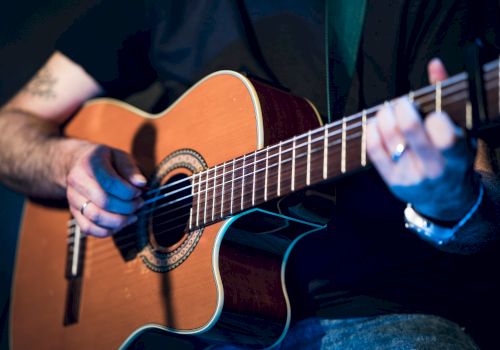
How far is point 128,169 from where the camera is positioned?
1440 mm

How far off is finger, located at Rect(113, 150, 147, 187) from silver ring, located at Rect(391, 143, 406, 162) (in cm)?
A: 78

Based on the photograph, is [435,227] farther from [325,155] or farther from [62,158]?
[62,158]

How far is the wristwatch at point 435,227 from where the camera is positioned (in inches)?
35.0

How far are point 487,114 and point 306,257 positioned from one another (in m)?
0.72

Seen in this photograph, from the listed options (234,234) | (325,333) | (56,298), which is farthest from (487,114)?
(56,298)

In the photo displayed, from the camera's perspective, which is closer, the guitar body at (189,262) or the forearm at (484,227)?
the forearm at (484,227)

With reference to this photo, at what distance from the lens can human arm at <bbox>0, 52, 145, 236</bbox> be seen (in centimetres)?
138

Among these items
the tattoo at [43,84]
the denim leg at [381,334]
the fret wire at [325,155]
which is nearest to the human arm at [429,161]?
the fret wire at [325,155]

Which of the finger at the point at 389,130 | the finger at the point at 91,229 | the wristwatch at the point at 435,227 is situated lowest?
the finger at the point at 91,229

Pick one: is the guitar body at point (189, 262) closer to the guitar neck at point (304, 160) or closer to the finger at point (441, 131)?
the guitar neck at point (304, 160)

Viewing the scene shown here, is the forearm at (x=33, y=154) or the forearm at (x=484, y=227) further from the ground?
the forearm at (x=484, y=227)

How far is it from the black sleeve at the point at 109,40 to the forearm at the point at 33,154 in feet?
0.87

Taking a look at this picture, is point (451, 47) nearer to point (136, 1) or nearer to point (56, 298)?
point (136, 1)

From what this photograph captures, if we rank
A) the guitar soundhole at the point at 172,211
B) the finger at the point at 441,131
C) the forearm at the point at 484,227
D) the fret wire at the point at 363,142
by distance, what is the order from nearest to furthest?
the finger at the point at 441,131
the fret wire at the point at 363,142
the forearm at the point at 484,227
the guitar soundhole at the point at 172,211
